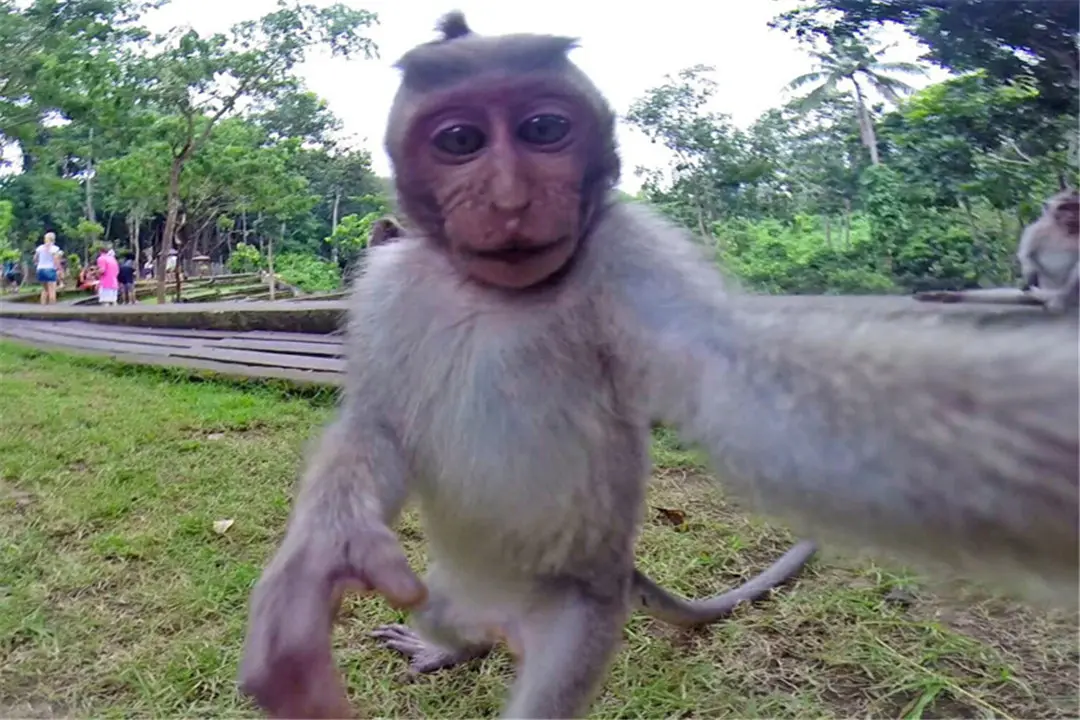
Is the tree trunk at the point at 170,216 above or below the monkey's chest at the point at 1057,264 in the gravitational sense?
above

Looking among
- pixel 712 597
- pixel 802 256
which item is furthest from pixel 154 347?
pixel 802 256

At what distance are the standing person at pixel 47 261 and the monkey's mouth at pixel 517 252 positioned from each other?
1.57m

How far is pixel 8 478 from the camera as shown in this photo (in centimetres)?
243

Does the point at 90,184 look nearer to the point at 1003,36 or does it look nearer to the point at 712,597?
the point at 712,597

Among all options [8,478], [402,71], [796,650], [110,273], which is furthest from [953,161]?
[8,478]

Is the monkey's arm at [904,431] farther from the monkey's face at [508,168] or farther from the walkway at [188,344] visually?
the walkway at [188,344]

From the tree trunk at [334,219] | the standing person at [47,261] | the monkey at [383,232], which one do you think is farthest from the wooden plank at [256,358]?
the monkey at [383,232]

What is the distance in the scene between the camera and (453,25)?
3.35 ft

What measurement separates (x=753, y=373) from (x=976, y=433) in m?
0.20

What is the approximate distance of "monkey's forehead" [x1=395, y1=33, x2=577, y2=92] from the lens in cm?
96

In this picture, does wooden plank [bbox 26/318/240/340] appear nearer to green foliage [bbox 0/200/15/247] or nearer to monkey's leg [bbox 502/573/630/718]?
green foliage [bbox 0/200/15/247]

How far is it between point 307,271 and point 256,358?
40.4 inches

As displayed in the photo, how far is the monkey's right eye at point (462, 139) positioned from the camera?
97cm

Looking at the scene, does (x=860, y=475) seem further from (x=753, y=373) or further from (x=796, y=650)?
(x=796, y=650)
